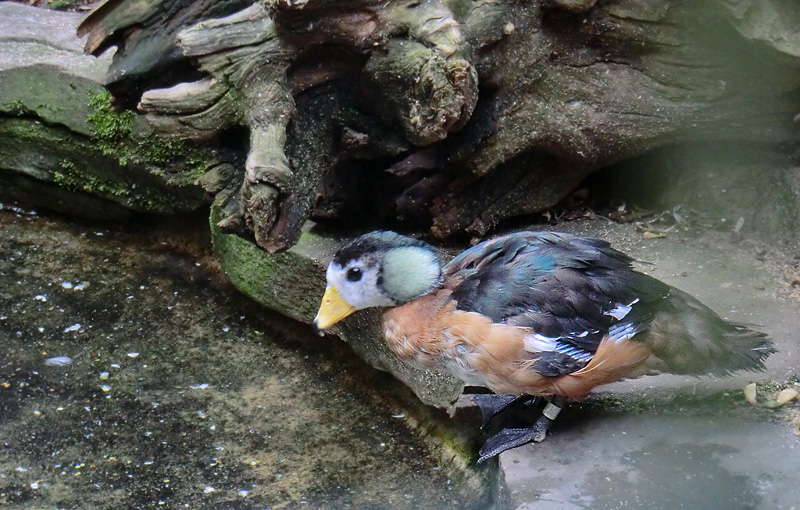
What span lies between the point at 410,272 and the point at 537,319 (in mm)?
501

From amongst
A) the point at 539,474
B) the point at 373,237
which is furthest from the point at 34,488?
the point at 539,474

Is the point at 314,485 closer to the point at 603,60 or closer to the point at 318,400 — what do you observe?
the point at 318,400

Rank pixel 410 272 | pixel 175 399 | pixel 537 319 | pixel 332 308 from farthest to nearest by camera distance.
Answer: pixel 175 399 → pixel 332 308 → pixel 410 272 → pixel 537 319

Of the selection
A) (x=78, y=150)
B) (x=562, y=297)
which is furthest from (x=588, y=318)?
(x=78, y=150)

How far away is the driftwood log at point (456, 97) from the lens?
11.5ft

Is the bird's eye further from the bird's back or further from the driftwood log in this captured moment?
the driftwood log

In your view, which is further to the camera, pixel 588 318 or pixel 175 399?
pixel 175 399

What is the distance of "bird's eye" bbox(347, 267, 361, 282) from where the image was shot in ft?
10.3

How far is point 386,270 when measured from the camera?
3.11 meters

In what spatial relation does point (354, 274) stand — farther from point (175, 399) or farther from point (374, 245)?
point (175, 399)

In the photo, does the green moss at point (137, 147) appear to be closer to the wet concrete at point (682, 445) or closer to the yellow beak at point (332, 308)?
the yellow beak at point (332, 308)

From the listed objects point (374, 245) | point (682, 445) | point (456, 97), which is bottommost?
point (682, 445)

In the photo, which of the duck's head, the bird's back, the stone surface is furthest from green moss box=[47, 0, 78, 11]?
the bird's back

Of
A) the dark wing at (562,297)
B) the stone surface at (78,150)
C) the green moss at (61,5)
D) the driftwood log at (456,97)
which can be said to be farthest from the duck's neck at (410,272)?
the green moss at (61,5)
